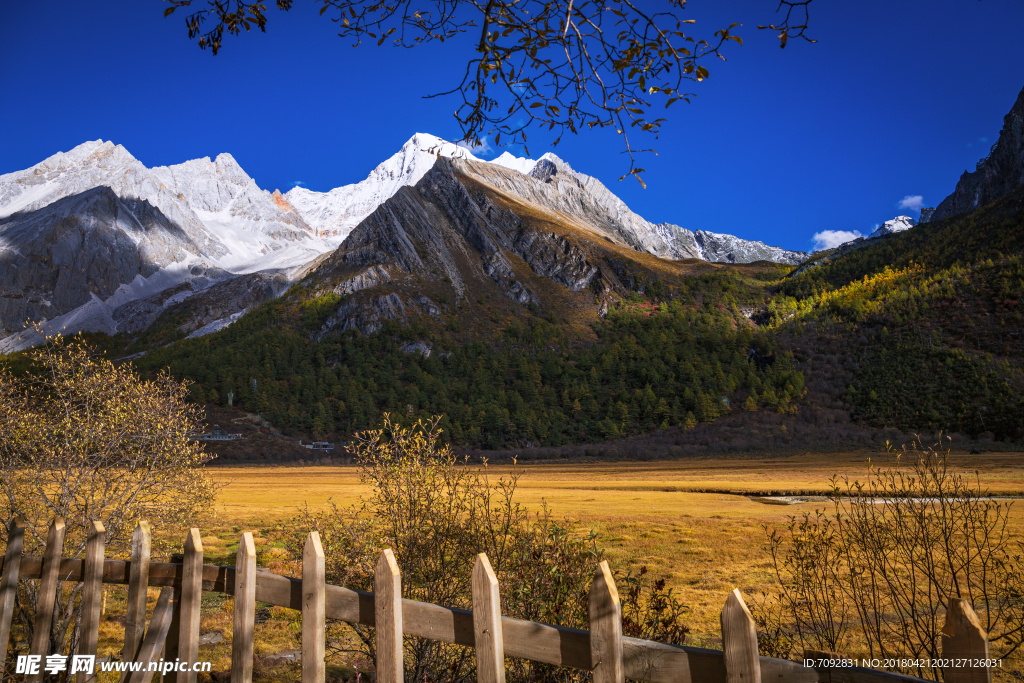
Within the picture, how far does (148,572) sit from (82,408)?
25.4 ft

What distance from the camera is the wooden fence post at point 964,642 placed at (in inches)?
72.2

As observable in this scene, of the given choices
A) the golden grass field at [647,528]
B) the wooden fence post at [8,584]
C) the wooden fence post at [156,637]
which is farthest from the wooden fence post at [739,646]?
the wooden fence post at [8,584]

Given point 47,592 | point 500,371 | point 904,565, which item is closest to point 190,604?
point 47,592

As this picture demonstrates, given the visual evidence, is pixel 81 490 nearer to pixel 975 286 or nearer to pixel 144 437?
pixel 144 437

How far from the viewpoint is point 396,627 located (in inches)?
105

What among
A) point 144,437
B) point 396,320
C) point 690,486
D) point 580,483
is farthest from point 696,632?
point 396,320

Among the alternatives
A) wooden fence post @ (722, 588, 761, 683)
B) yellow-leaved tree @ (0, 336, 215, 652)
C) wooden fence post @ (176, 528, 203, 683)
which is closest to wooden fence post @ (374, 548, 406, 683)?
wooden fence post @ (176, 528, 203, 683)

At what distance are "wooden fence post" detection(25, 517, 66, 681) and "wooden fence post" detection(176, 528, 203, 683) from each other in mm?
1493

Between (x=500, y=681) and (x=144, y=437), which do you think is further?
(x=144, y=437)

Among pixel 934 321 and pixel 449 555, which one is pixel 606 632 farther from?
pixel 934 321

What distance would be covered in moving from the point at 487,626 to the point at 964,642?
6.09 ft

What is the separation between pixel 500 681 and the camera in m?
2.44

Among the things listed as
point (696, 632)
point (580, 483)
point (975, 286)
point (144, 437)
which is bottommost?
point (580, 483)

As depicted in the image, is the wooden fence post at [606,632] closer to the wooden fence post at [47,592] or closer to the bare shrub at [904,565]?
the bare shrub at [904,565]
